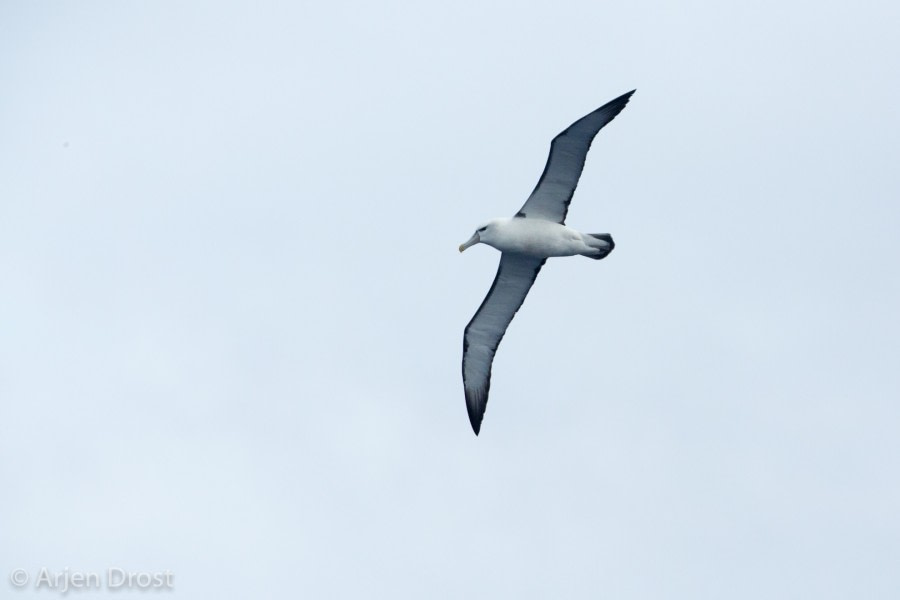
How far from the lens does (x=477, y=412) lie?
78.7 feet

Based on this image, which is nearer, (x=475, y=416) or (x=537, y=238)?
(x=537, y=238)

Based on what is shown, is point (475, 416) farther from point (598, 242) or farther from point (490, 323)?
point (598, 242)

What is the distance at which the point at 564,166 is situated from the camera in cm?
2097

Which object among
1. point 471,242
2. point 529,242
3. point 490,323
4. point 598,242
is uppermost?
point 598,242

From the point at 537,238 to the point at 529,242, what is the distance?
154 mm

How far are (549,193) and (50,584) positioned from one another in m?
10.1

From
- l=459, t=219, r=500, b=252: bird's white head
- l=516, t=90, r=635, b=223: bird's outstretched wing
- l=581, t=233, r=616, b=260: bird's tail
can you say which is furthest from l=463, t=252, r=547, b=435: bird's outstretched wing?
l=581, t=233, r=616, b=260: bird's tail

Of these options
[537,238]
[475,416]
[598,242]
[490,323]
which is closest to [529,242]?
[537,238]

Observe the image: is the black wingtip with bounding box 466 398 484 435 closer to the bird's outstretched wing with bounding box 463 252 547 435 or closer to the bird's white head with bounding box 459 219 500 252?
the bird's outstretched wing with bounding box 463 252 547 435

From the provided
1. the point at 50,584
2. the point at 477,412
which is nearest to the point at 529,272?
the point at 477,412

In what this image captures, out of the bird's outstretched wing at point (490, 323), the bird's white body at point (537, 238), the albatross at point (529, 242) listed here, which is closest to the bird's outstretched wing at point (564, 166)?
the albatross at point (529, 242)

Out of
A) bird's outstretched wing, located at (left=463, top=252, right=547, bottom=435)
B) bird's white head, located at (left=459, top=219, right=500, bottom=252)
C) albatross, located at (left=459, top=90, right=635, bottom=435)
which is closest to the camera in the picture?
albatross, located at (left=459, top=90, right=635, bottom=435)

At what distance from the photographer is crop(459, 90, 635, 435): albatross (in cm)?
2055

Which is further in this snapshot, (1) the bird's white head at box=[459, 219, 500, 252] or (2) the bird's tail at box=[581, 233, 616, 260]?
(1) the bird's white head at box=[459, 219, 500, 252]
